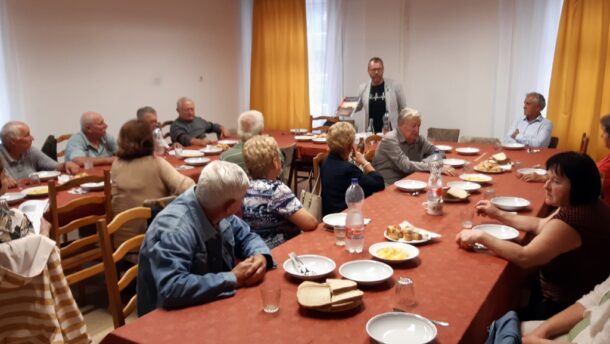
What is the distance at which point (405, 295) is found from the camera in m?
1.69

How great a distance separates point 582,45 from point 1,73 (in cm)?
637

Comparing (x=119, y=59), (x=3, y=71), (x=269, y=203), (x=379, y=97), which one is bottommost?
(x=269, y=203)

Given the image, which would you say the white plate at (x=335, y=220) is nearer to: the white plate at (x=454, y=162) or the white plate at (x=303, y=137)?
the white plate at (x=454, y=162)

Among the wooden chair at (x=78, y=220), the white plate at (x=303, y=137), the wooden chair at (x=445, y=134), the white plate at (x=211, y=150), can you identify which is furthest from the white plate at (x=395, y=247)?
the wooden chair at (x=445, y=134)

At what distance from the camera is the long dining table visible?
1515mm

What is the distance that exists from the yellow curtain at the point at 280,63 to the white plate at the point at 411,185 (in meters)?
4.36

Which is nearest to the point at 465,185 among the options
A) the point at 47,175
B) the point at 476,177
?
the point at 476,177

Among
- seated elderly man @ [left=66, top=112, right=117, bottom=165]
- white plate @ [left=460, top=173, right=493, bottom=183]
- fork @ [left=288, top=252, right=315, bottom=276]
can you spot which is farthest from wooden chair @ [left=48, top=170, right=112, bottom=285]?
white plate @ [left=460, top=173, right=493, bottom=183]

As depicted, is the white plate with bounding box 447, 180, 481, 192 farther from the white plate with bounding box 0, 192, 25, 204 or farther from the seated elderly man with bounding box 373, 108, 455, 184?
the white plate with bounding box 0, 192, 25, 204

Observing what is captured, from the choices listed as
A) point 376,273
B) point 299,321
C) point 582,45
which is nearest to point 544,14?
point 582,45

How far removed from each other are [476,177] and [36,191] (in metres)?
3.06

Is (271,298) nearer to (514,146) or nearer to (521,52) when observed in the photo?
(514,146)

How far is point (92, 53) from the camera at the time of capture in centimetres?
605

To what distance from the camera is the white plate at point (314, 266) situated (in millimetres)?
1876
